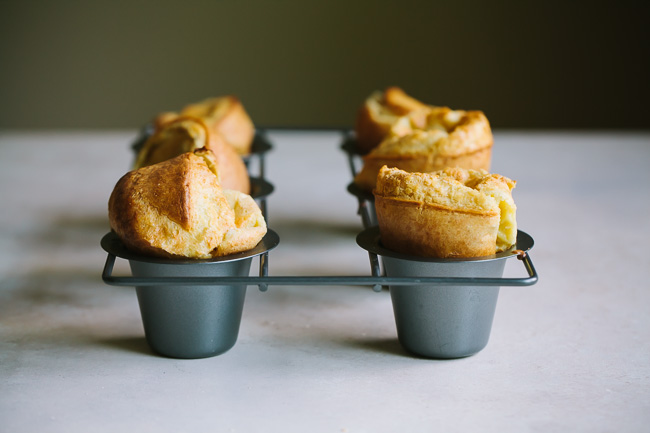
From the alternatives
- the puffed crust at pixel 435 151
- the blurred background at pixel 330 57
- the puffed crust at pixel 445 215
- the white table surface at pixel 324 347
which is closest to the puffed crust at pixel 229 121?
the white table surface at pixel 324 347

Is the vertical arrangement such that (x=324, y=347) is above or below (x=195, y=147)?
below

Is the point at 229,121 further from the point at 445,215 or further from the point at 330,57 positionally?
the point at 330,57

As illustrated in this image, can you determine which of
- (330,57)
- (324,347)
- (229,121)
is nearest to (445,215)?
(324,347)

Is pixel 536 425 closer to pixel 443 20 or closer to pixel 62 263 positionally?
pixel 62 263

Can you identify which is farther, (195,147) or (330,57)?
(330,57)

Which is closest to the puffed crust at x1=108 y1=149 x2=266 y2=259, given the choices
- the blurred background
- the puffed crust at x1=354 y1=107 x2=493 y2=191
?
the puffed crust at x1=354 y1=107 x2=493 y2=191

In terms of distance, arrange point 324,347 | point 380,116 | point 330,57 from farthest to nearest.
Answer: point 330,57 < point 380,116 < point 324,347

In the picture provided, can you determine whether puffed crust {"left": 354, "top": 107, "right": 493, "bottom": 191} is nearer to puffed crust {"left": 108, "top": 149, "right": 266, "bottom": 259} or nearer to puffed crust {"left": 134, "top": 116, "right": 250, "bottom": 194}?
puffed crust {"left": 134, "top": 116, "right": 250, "bottom": 194}
